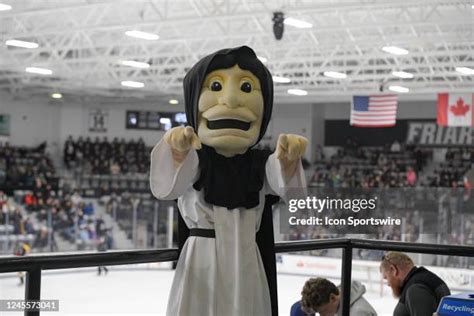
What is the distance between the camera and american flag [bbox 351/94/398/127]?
17.4m

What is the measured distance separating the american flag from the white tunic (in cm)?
1518

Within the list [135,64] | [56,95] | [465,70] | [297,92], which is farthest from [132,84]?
[465,70]

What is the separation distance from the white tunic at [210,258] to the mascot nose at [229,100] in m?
0.20

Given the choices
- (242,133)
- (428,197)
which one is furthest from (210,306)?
(428,197)

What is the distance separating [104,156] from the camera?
2470 centimetres

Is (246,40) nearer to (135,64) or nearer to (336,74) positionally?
(336,74)

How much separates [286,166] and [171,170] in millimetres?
319

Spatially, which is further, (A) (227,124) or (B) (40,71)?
(B) (40,71)

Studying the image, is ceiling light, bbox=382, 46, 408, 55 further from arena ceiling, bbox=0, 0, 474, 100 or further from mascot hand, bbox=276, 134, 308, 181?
mascot hand, bbox=276, 134, 308, 181

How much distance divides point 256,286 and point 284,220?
4.08 ft

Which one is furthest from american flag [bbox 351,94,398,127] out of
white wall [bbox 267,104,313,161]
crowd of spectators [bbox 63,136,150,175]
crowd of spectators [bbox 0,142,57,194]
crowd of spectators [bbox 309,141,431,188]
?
crowd of spectators [bbox 0,142,57,194]

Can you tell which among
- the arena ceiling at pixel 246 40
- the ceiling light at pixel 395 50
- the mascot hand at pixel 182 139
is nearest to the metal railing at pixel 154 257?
the mascot hand at pixel 182 139

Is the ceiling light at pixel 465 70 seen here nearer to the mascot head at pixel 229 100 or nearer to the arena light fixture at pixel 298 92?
the arena light fixture at pixel 298 92

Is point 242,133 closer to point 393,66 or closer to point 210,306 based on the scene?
point 210,306
